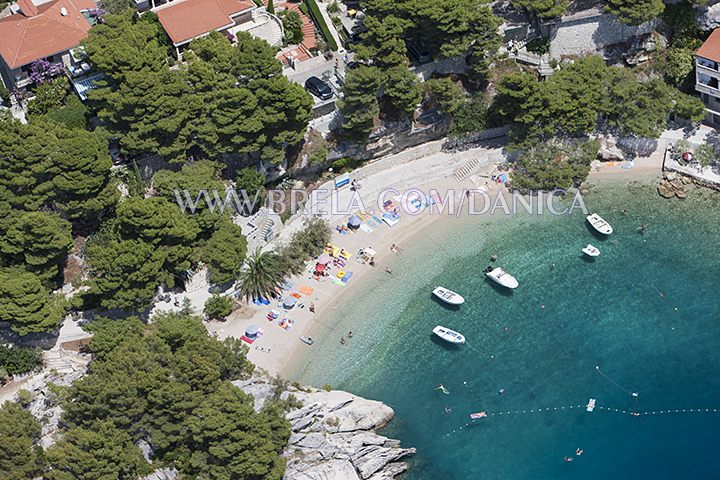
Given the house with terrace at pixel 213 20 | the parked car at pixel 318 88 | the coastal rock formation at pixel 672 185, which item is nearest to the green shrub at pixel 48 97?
the house with terrace at pixel 213 20

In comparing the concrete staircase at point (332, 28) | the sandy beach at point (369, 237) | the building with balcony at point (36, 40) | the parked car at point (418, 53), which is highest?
the building with balcony at point (36, 40)

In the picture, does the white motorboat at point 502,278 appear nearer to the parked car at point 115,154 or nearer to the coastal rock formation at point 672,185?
the coastal rock formation at point 672,185

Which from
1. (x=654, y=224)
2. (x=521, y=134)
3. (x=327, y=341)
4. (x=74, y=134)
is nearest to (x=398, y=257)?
(x=327, y=341)

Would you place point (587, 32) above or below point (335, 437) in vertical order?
above

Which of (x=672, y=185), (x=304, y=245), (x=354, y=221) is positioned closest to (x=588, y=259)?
(x=672, y=185)

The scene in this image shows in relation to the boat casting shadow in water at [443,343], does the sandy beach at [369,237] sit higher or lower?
higher

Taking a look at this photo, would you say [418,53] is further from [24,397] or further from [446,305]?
[24,397]

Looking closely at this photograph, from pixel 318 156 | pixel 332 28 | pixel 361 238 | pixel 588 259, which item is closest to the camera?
pixel 588 259

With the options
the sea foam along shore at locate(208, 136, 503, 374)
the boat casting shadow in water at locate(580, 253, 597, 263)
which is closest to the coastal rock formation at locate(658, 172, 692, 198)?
the boat casting shadow in water at locate(580, 253, 597, 263)
